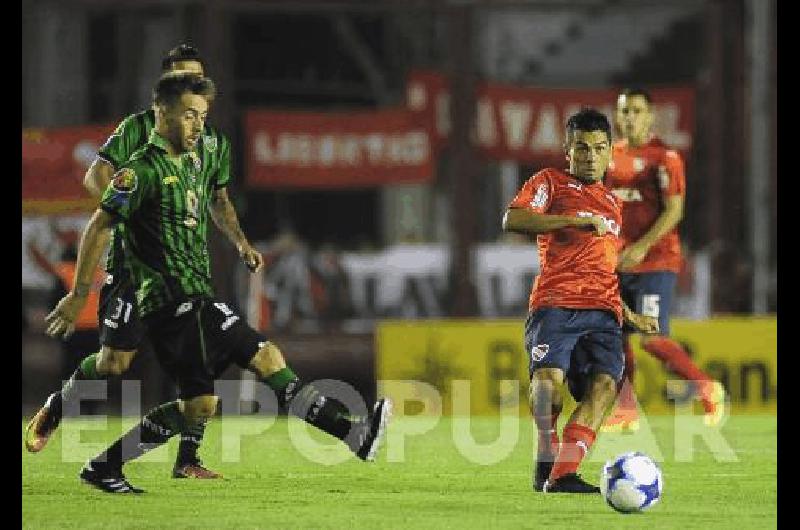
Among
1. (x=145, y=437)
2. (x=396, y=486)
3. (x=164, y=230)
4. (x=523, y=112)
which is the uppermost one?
(x=523, y=112)

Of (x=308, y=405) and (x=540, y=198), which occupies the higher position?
(x=540, y=198)

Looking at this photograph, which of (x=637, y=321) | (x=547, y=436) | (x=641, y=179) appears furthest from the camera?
(x=641, y=179)

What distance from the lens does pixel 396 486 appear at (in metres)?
10.4

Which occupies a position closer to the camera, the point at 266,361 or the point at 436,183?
the point at 266,361

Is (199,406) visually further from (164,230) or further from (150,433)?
(164,230)

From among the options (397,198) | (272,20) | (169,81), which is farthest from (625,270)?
(272,20)

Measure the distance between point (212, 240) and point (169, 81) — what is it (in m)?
7.85

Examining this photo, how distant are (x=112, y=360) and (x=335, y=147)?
7.77m

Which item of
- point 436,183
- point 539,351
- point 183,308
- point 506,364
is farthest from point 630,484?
point 436,183

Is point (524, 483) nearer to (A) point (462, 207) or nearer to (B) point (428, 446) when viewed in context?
(B) point (428, 446)

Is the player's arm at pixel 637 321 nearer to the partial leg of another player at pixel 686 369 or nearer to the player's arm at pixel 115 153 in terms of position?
the partial leg of another player at pixel 686 369

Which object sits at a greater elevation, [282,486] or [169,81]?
[169,81]
